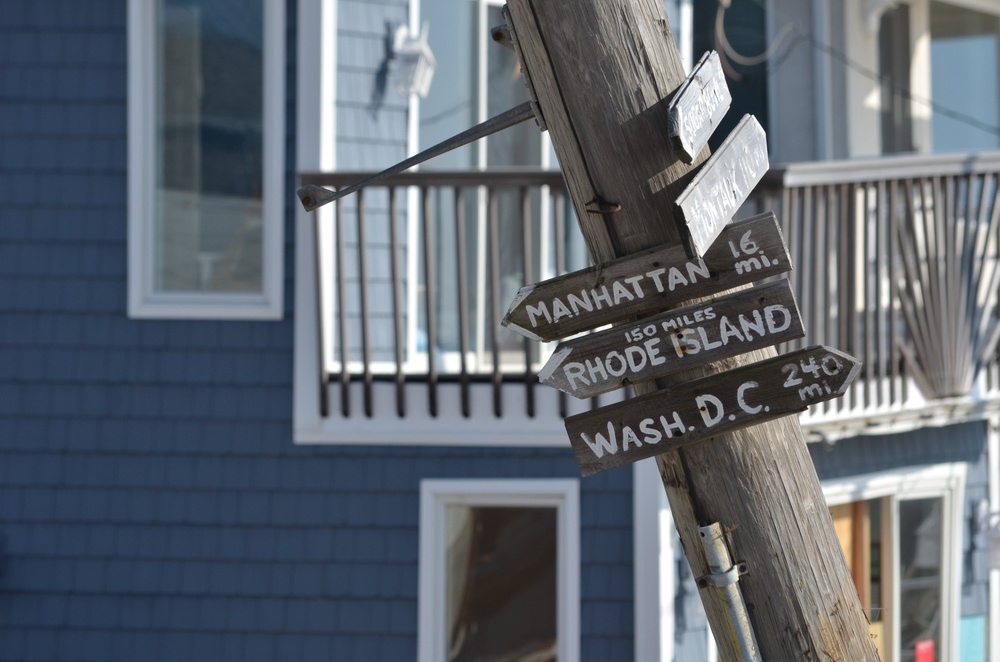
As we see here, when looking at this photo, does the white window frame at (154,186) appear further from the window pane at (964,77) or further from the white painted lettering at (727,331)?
the window pane at (964,77)

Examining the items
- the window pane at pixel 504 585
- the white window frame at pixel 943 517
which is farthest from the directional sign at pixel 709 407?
the white window frame at pixel 943 517

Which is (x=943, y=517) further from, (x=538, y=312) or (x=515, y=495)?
(x=538, y=312)

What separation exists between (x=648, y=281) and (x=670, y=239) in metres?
0.10

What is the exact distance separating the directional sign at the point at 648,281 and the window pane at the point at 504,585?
10.2ft

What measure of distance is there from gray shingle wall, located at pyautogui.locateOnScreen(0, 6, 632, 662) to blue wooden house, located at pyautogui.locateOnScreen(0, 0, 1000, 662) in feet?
0.04

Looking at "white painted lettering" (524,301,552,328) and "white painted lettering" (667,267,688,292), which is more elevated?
"white painted lettering" (667,267,688,292)

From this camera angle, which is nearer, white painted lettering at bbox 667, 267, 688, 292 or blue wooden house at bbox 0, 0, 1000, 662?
white painted lettering at bbox 667, 267, 688, 292

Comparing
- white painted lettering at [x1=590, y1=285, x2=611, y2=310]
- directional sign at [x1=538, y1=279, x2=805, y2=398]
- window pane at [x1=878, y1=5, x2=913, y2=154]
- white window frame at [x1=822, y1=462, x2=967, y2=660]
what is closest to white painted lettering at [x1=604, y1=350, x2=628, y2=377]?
directional sign at [x1=538, y1=279, x2=805, y2=398]

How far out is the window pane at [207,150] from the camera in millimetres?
5105

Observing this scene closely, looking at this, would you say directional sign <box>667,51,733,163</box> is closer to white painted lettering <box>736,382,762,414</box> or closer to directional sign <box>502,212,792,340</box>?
directional sign <box>502,212,792,340</box>

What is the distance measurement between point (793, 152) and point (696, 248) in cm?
540

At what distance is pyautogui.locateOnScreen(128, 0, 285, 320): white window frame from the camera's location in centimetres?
495

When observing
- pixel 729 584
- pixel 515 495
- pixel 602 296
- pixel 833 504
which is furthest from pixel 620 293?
pixel 833 504

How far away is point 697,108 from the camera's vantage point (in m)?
2.09
